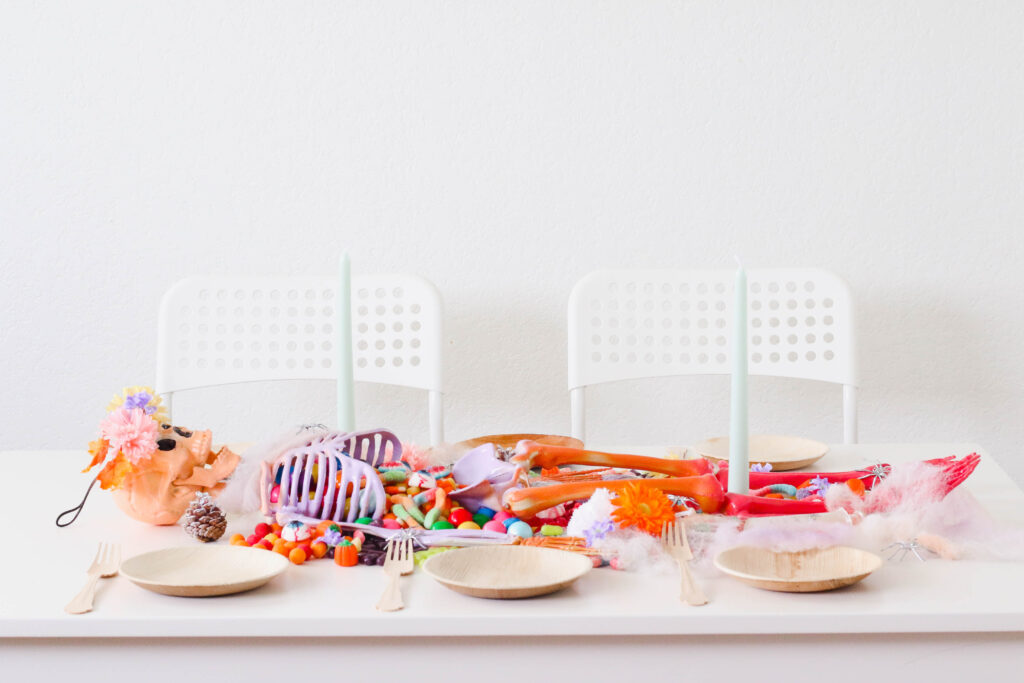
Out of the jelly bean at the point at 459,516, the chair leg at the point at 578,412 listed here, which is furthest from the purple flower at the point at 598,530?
the chair leg at the point at 578,412

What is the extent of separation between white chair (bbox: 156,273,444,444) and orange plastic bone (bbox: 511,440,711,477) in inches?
27.0

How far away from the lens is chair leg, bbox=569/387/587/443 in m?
1.70

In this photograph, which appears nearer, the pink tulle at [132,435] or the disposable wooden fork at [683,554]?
the disposable wooden fork at [683,554]

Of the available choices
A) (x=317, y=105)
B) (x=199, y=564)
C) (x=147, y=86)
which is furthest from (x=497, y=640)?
(x=147, y=86)

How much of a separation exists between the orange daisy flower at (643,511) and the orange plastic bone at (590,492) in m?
0.03

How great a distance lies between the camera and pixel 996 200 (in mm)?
2023

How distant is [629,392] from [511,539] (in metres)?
1.22

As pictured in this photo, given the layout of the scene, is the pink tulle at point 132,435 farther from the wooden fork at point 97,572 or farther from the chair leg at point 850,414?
the chair leg at point 850,414

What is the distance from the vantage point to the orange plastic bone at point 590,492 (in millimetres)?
933

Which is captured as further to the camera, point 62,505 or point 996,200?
point 996,200

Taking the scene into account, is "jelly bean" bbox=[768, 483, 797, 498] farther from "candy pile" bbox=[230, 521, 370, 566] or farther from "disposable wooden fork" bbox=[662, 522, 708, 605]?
"candy pile" bbox=[230, 521, 370, 566]

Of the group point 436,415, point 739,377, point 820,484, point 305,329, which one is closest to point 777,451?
point 820,484

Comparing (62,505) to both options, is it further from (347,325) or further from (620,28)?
(620,28)

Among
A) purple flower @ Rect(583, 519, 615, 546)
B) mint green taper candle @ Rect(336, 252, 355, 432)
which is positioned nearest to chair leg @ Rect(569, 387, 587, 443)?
mint green taper candle @ Rect(336, 252, 355, 432)
